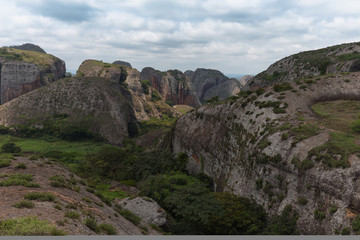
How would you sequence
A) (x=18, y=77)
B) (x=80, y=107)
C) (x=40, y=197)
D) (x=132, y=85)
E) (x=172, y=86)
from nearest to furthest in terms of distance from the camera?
(x=40, y=197)
(x=80, y=107)
(x=18, y=77)
(x=132, y=85)
(x=172, y=86)

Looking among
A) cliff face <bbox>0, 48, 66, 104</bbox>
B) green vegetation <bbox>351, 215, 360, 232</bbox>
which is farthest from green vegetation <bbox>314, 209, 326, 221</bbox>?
cliff face <bbox>0, 48, 66, 104</bbox>

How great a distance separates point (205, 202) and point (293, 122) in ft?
42.6

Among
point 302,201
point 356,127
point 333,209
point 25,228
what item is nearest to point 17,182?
point 25,228

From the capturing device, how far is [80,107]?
98562 millimetres

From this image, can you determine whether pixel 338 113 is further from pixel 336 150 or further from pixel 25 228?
pixel 25 228

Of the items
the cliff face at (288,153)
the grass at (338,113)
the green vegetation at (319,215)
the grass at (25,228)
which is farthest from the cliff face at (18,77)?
the green vegetation at (319,215)

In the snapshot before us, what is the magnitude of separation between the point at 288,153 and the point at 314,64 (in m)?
48.9

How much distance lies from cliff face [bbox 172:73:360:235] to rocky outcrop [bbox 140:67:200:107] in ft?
466

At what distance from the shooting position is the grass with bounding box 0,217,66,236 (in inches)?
341

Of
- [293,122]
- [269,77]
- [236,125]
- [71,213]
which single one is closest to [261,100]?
[236,125]

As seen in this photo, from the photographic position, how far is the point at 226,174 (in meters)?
30.6

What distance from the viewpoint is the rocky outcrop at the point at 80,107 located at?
302 feet

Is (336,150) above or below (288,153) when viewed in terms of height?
above

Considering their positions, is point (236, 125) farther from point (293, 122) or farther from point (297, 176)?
point (297, 176)
